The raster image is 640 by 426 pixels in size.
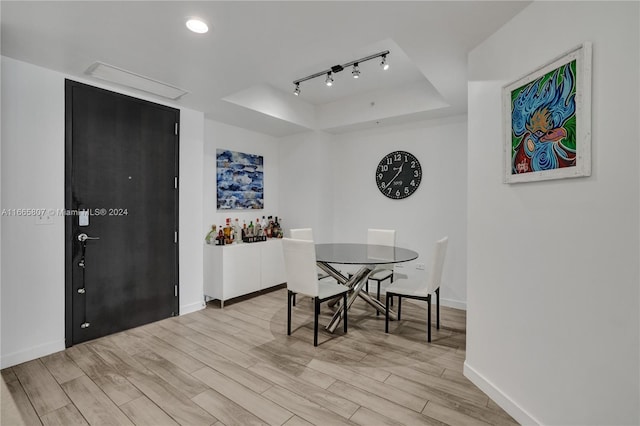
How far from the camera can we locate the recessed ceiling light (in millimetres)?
2025

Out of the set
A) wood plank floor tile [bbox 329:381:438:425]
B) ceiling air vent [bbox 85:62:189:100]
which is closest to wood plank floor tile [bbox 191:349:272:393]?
wood plank floor tile [bbox 329:381:438:425]

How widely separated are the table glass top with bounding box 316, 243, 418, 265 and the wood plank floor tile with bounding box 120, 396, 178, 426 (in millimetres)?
1630

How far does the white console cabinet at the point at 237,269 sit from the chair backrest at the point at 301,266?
1206 mm

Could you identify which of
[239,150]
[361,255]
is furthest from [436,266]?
[239,150]

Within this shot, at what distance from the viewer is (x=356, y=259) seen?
2.92 m

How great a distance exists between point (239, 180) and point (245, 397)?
10.0ft

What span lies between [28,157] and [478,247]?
361cm

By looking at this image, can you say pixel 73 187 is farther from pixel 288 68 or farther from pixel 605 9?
pixel 605 9

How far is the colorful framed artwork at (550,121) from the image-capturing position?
4.84ft

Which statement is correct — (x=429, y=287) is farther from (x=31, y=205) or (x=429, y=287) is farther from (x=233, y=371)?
(x=31, y=205)

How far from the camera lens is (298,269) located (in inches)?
114

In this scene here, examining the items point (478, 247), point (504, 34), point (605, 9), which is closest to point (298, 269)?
point (478, 247)

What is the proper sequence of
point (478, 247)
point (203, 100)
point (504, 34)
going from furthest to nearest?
1. point (203, 100)
2. point (478, 247)
3. point (504, 34)

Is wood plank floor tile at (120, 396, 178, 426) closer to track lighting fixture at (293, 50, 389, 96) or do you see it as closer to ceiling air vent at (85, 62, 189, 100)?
ceiling air vent at (85, 62, 189, 100)
